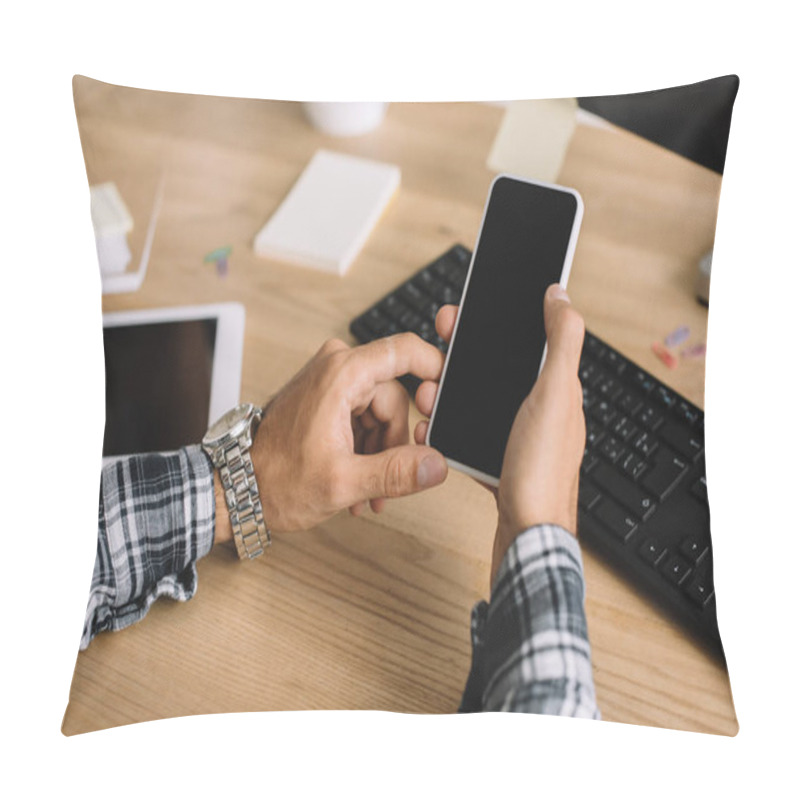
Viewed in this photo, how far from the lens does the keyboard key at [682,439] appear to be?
0.51 metres

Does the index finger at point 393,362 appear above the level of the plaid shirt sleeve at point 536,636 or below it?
above

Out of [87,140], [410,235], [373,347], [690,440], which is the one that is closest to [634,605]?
[690,440]

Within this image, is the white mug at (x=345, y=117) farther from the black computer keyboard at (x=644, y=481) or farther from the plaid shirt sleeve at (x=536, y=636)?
the plaid shirt sleeve at (x=536, y=636)

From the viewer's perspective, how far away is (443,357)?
0.49 meters

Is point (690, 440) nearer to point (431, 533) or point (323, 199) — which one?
point (431, 533)

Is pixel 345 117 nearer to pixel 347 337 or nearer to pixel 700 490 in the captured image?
pixel 347 337

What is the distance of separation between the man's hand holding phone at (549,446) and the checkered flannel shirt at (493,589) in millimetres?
12

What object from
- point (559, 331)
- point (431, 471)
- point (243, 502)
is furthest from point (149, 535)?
point (559, 331)

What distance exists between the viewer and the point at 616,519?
482mm

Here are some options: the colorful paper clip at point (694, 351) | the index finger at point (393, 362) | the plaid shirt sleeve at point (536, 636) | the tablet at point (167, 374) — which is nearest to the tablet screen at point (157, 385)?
the tablet at point (167, 374)

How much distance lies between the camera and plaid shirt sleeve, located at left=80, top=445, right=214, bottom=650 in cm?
50

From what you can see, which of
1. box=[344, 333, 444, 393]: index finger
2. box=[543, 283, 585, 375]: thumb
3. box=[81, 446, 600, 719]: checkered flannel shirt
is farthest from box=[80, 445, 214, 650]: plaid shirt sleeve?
box=[543, 283, 585, 375]: thumb

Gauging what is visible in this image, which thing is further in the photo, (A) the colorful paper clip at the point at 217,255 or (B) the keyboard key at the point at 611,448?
(A) the colorful paper clip at the point at 217,255

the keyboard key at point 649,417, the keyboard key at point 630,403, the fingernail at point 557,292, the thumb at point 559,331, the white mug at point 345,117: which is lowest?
the keyboard key at point 649,417
